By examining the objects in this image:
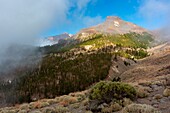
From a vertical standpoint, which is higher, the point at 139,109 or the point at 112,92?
the point at 112,92

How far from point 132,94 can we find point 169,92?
3.04 m

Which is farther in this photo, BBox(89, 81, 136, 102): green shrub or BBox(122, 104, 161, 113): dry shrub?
BBox(89, 81, 136, 102): green shrub

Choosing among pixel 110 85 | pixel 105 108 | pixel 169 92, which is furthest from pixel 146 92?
pixel 105 108

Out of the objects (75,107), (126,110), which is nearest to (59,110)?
(75,107)

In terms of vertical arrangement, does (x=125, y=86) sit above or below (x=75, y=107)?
above

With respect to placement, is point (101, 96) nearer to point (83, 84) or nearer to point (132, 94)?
point (132, 94)

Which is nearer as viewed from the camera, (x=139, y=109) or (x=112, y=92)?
(x=139, y=109)

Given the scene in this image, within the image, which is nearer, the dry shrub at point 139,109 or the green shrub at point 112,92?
the dry shrub at point 139,109

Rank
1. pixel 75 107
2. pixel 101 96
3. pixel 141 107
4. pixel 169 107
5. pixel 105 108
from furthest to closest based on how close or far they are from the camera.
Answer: pixel 75 107 → pixel 101 96 → pixel 105 108 → pixel 169 107 → pixel 141 107

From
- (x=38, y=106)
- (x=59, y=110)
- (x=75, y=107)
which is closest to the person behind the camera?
(x=59, y=110)

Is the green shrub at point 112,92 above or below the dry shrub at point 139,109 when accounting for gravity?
above

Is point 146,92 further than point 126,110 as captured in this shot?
Yes

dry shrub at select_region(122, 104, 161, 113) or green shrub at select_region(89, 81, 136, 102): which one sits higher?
green shrub at select_region(89, 81, 136, 102)

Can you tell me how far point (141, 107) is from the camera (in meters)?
15.6
